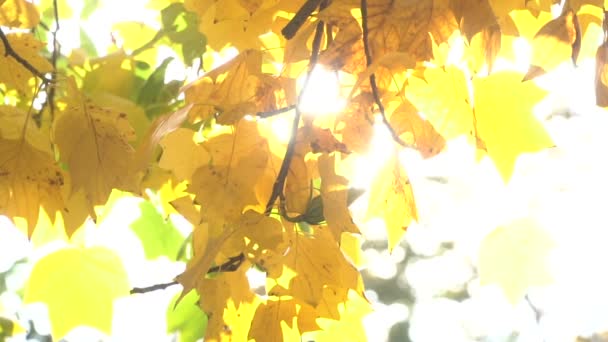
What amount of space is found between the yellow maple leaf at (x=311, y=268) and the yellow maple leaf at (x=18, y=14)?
306 millimetres

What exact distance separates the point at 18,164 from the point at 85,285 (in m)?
0.15

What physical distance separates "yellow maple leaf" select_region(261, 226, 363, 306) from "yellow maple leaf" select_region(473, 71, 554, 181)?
146 mm

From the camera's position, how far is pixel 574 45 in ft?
1.78

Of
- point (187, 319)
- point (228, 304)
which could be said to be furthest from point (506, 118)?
point (187, 319)

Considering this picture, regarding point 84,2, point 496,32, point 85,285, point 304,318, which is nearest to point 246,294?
point 304,318

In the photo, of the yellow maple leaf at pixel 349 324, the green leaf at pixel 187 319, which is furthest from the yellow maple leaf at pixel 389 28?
the green leaf at pixel 187 319

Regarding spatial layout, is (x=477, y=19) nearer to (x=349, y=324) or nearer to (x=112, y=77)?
(x=349, y=324)

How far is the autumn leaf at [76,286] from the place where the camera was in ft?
2.23

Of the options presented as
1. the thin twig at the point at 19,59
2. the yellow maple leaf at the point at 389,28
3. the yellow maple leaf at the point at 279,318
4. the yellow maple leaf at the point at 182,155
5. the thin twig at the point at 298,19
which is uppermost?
the thin twig at the point at 19,59

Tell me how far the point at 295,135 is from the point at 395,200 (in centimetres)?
9

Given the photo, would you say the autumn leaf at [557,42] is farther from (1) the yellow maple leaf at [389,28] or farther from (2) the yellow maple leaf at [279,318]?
(2) the yellow maple leaf at [279,318]

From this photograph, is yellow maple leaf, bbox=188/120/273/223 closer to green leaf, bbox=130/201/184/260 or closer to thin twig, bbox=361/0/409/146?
thin twig, bbox=361/0/409/146

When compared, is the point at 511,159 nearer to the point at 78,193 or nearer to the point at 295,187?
the point at 295,187

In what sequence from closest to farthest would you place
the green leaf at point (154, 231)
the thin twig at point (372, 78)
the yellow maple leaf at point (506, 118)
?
the thin twig at point (372, 78), the yellow maple leaf at point (506, 118), the green leaf at point (154, 231)
